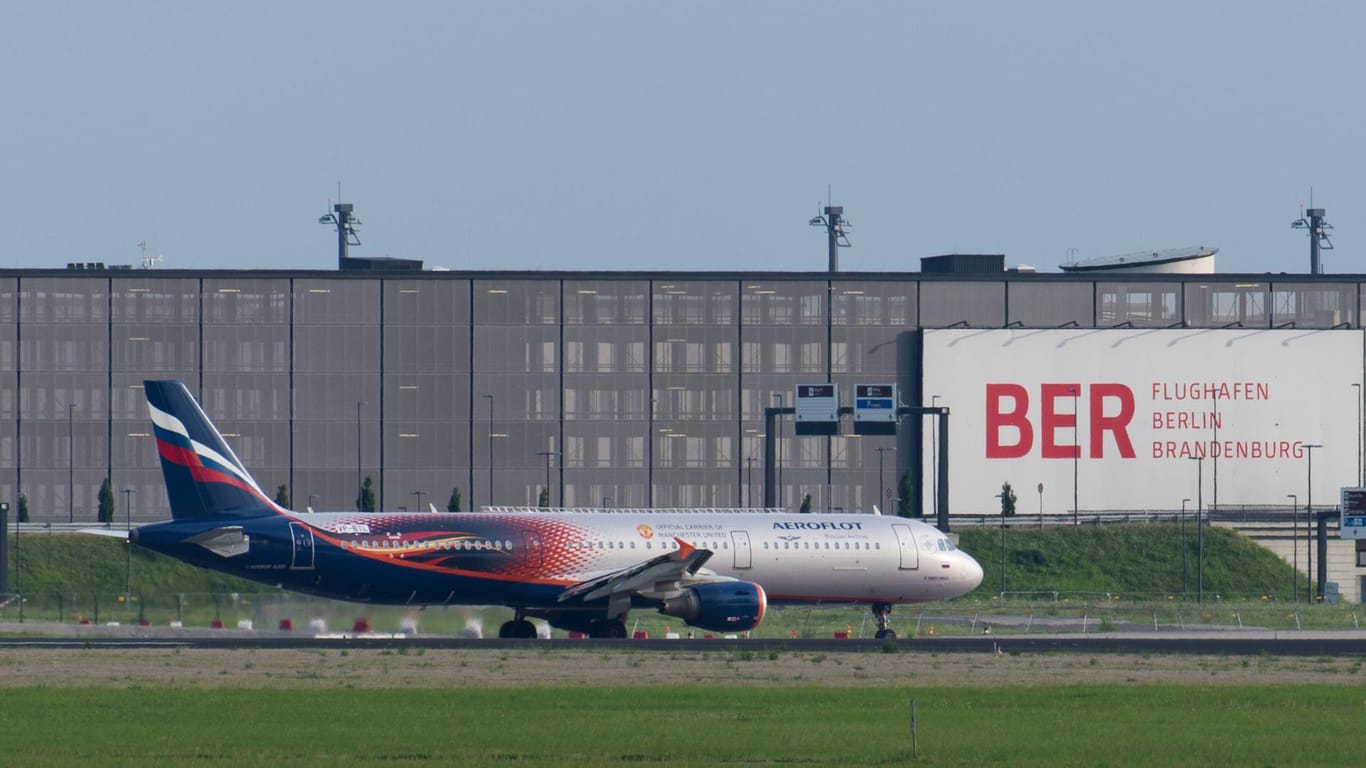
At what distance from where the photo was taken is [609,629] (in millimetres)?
55531

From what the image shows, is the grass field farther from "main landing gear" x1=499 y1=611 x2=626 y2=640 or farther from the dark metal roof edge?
the dark metal roof edge

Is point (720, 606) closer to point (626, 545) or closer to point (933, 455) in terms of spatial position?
point (626, 545)

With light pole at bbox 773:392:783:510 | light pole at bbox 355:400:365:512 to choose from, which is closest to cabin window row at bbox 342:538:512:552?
light pole at bbox 773:392:783:510

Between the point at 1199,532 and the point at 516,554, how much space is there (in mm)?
53472

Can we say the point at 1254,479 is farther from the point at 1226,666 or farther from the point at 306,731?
the point at 306,731

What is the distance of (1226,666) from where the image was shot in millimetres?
45969

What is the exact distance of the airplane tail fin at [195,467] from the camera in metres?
53.3

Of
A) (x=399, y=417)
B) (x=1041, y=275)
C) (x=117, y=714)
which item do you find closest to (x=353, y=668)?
(x=117, y=714)

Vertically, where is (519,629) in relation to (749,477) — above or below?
below

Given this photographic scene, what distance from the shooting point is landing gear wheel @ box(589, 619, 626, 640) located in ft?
182

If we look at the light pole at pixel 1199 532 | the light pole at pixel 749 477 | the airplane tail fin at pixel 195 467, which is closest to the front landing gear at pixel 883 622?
the airplane tail fin at pixel 195 467

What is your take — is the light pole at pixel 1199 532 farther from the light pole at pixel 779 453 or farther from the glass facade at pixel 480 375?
the light pole at pixel 779 453

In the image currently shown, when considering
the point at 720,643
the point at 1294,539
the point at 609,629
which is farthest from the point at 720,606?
the point at 1294,539

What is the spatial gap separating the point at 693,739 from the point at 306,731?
5909 mm
